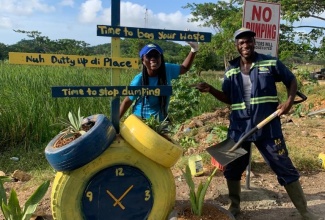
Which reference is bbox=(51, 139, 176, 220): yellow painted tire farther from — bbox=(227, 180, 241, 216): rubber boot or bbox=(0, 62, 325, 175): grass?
bbox=(0, 62, 325, 175): grass

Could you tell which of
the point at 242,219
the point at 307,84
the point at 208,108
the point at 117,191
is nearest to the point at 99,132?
the point at 117,191

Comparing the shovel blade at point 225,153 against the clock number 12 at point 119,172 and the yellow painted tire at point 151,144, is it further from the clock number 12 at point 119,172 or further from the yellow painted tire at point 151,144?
the clock number 12 at point 119,172

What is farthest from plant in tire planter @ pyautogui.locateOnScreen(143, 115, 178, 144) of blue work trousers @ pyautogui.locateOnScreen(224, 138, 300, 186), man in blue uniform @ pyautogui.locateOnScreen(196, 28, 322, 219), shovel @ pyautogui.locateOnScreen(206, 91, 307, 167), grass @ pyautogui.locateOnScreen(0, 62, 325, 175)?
grass @ pyautogui.locateOnScreen(0, 62, 325, 175)

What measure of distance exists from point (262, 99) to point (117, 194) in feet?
4.87

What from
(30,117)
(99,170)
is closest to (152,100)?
(99,170)

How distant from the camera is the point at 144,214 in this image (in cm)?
288

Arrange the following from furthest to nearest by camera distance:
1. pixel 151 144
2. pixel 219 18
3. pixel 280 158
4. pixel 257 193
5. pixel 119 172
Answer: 1. pixel 219 18
2. pixel 257 193
3. pixel 280 158
4. pixel 119 172
5. pixel 151 144

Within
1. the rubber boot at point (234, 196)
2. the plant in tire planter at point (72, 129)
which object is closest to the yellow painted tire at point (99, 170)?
the plant in tire planter at point (72, 129)

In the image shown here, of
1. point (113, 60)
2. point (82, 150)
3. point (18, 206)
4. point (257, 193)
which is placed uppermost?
point (113, 60)

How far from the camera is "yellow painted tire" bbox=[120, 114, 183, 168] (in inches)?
105

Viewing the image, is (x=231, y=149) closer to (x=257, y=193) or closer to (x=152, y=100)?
(x=152, y=100)

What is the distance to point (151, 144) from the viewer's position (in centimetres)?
267

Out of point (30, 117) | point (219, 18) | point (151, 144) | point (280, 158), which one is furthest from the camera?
point (219, 18)

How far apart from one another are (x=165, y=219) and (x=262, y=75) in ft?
4.77
